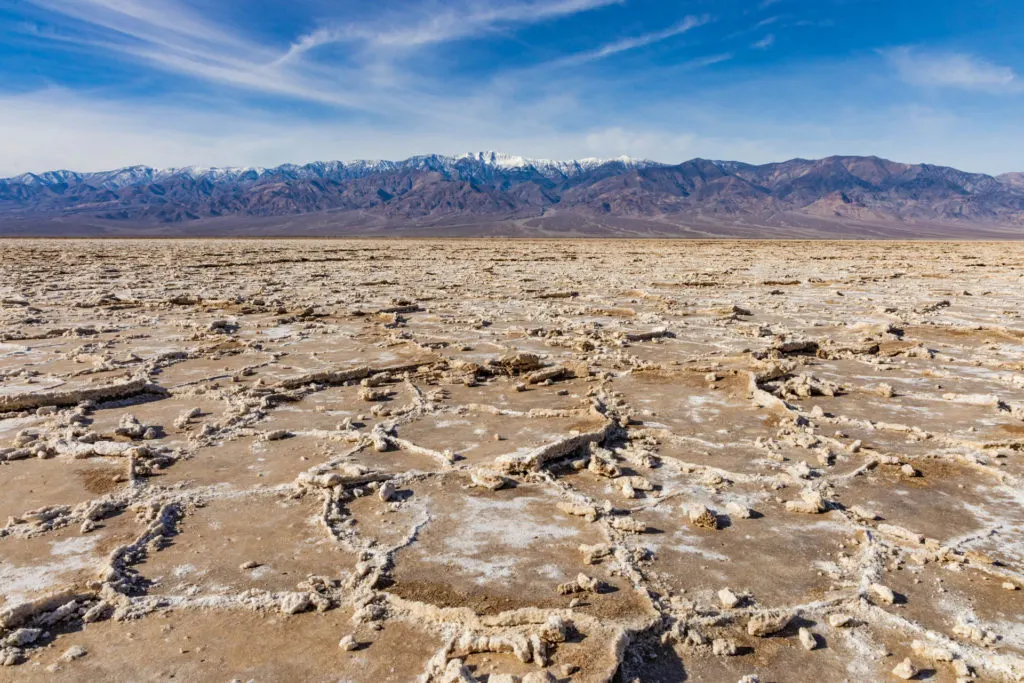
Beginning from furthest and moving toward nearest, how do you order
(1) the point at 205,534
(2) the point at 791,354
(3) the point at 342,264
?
1. (3) the point at 342,264
2. (2) the point at 791,354
3. (1) the point at 205,534

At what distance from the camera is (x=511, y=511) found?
3467 mm

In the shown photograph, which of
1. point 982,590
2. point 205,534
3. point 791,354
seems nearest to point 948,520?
point 982,590

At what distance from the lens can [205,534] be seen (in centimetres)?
319

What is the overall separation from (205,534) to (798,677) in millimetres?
2767

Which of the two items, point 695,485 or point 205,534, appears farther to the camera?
point 695,485

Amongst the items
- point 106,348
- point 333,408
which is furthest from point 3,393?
point 333,408

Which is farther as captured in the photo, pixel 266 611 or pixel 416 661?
pixel 266 611

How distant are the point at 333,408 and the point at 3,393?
302 centimetres

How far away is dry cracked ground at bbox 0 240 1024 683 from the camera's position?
92.2 inches

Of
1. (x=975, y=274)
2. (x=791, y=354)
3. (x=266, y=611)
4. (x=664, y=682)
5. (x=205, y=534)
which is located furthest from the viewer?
(x=975, y=274)

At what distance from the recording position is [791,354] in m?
7.57

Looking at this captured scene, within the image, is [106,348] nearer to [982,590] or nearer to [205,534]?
[205,534]

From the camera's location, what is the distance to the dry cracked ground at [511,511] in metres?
2.34

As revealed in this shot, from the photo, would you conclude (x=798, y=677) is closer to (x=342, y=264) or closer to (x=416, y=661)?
(x=416, y=661)
